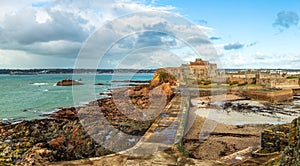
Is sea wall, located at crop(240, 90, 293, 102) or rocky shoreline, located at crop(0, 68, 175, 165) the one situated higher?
sea wall, located at crop(240, 90, 293, 102)

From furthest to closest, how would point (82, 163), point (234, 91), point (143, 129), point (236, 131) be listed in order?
point (234, 91) → point (236, 131) → point (143, 129) → point (82, 163)

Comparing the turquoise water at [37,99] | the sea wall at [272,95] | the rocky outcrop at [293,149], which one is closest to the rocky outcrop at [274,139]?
the rocky outcrop at [293,149]

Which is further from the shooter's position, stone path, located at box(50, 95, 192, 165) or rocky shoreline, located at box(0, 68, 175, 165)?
rocky shoreline, located at box(0, 68, 175, 165)

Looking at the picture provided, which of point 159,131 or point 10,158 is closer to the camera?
point 10,158

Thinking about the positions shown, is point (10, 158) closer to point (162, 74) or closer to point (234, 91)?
point (162, 74)

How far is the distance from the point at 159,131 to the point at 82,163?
4497 millimetres

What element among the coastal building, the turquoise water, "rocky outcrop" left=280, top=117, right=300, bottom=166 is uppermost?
the coastal building

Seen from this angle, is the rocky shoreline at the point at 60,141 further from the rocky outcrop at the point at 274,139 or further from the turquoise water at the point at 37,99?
the turquoise water at the point at 37,99

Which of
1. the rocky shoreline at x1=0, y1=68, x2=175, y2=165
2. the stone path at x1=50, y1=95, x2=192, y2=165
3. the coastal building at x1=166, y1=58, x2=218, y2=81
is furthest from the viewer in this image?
the coastal building at x1=166, y1=58, x2=218, y2=81

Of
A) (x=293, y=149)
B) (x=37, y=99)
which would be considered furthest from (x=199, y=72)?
(x=293, y=149)

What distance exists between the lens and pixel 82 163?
5.96m

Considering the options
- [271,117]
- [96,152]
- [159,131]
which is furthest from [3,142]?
[271,117]

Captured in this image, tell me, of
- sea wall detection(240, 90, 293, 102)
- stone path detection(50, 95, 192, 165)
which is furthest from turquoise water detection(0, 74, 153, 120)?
sea wall detection(240, 90, 293, 102)

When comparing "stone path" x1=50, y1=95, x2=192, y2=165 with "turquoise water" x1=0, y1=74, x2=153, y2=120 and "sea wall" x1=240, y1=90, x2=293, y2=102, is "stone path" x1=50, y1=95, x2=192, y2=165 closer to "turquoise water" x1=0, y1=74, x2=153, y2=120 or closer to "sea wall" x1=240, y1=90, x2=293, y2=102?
"turquoise water" x1=0, y1=74, x2=153, y2=120
